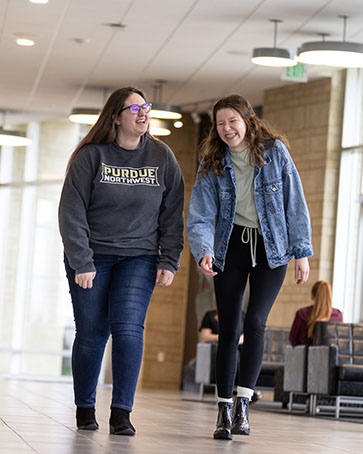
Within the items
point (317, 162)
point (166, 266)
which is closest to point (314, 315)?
point (317, 162)

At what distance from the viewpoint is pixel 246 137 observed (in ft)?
13.0

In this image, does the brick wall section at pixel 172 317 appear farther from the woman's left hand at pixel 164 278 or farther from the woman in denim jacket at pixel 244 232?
the woman's left hand at pixel 164 278

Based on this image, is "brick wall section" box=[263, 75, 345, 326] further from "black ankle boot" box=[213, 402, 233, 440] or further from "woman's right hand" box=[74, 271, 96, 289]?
"woman's right hand" box=[74, 271, 96, 289]

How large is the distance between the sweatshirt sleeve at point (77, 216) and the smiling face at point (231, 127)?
543 millimetres

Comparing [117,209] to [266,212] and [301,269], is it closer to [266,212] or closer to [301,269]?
[266,212]

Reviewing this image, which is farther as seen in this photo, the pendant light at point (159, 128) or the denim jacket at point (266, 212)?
the pendant light at point (159, 128)

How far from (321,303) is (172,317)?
6077 mm

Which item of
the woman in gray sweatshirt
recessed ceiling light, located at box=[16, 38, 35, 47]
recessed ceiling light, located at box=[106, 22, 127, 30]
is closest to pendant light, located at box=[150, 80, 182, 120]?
recessed ceiling light, located at box=[106, 22, 127, 30]

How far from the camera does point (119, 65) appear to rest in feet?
39.2

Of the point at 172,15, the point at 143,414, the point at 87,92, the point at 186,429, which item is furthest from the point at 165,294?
the point at 186,429

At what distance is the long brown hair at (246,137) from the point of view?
3920 mm

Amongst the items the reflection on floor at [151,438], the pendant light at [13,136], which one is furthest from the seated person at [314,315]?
the pendant light at [13,136]

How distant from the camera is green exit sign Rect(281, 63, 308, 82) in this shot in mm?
10875

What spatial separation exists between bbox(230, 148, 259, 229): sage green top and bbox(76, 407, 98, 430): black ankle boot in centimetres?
93
